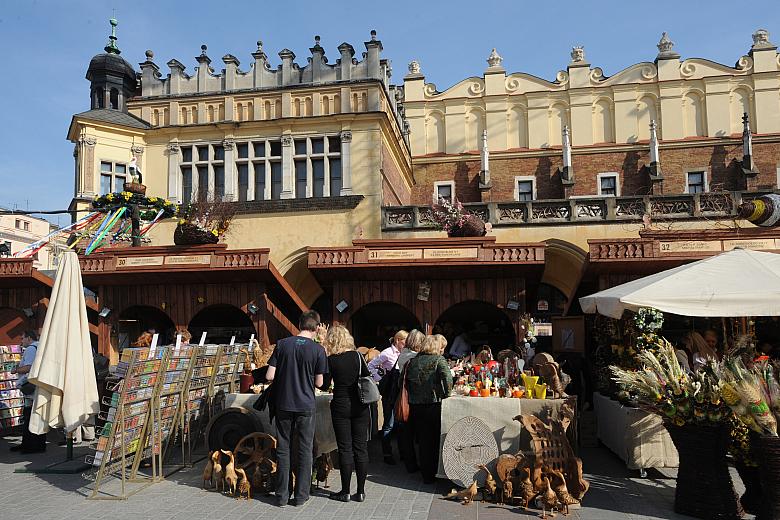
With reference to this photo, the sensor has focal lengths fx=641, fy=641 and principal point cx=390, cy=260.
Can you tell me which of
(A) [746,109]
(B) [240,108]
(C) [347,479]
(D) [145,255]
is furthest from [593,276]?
(A) [746,109]

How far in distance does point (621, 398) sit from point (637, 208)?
576 inches

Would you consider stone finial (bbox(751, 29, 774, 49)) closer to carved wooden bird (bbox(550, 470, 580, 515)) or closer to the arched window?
the arched window

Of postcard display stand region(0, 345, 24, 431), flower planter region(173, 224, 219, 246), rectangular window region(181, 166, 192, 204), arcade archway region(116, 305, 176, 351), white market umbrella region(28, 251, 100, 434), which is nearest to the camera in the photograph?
white market umbrella region(28, 251, 100, 434)

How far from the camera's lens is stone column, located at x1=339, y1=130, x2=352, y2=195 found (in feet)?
A: 71.7

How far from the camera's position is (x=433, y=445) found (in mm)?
7055

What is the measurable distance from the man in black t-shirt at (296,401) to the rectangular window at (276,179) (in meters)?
16.8

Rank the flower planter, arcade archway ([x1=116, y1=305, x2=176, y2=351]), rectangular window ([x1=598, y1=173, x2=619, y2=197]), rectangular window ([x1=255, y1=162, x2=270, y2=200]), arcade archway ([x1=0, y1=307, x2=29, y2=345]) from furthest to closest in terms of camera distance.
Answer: rectangular window ([x1=598, y1=173, x2=619, y2=197]), rectangular window ([x1=255, y1=162, x2=270, y2=200]), arcade archway ([x1=0, y1=307, x2=29, y2=345]), arcade archway ([x1=116, y1=305, x2=176, y2=351]), the flower planter

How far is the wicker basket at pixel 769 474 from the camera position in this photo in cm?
530

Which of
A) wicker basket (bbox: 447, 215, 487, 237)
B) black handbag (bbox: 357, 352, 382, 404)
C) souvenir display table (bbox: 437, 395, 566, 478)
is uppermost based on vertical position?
wicker basket (bbox: 447, 215, 487, 237)

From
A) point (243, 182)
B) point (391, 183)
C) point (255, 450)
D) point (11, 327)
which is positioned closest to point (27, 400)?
point (255, 450)

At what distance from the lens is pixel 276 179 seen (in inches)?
893

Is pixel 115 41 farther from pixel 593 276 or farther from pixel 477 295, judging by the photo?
pixel 593 276

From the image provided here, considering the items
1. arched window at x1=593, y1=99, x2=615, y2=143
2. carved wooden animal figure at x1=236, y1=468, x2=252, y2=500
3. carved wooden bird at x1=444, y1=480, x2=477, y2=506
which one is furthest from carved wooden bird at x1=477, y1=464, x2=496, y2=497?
arched window at x1=593, y1=99, x2=615, y2=143

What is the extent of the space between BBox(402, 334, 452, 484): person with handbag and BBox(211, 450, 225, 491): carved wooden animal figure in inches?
83.5
